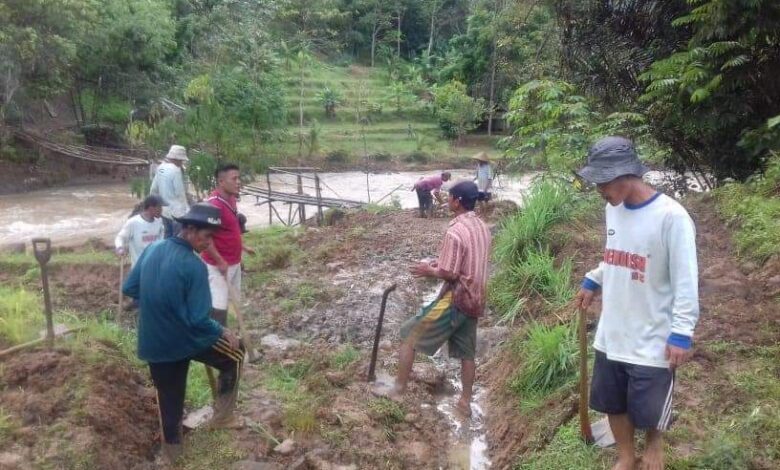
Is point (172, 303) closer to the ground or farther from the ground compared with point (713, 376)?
farther from the ground

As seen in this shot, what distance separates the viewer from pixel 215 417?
477 centimetres

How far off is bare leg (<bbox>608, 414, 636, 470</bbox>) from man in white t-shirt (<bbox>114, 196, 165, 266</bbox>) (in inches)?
203

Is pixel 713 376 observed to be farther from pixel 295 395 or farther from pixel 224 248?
pixel 224 248

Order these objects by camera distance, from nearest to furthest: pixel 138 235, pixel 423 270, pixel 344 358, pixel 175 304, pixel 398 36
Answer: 1. pixel 175 304
2. pixel 423 270
3. pixel 344 358
4. pixel 138 235
5. pixel 398 36

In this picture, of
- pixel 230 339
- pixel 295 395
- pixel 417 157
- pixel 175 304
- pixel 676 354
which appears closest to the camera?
pixel 676 354

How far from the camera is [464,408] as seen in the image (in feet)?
17.6

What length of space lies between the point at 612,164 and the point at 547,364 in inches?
98.5

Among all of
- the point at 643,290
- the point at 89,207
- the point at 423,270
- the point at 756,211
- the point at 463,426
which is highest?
the point at 643,290

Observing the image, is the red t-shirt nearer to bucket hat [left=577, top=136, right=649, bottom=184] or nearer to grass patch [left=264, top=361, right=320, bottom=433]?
grass patch [left=264, top=361, right=320, bottom=433]

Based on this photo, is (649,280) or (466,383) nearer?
(649,280)

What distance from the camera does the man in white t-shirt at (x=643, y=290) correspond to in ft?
9.48

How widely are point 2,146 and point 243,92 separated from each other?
11.8 m

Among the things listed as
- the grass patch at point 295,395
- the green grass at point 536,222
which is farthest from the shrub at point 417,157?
the grass patch at point 295,395

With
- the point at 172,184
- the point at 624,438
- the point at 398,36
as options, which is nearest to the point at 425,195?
the point at 172,184
